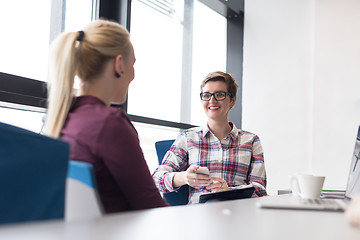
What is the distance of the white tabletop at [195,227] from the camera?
0.59 metres

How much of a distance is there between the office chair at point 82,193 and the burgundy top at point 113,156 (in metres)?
0.22

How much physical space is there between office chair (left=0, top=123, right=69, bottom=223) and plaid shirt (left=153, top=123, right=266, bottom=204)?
5.26 ft

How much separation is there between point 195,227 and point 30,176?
1.22 feet

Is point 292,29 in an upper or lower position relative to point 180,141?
upper

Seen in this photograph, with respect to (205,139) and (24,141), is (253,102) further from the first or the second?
(24,141)

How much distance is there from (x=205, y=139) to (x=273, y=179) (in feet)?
5.88

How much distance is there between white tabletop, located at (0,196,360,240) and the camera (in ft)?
1.93

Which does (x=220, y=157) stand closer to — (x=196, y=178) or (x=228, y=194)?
(x=196, y=178)

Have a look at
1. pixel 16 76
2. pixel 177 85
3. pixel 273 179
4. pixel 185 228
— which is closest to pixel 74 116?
pixel 185 228

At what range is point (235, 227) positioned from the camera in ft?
2.36

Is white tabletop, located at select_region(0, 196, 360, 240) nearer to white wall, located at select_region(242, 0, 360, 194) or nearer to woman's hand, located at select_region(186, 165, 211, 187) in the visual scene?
woman's hand, located at select_region(186, 165, 211, 187)

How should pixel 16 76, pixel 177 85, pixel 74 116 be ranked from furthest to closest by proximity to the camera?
1. pixel 177 85
2. pixel 16 76
3. pixel 74 116

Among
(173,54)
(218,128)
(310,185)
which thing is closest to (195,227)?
(310,185)

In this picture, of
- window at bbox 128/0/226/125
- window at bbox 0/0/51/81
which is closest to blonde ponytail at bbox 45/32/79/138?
window at bbox 0/0/51/81
